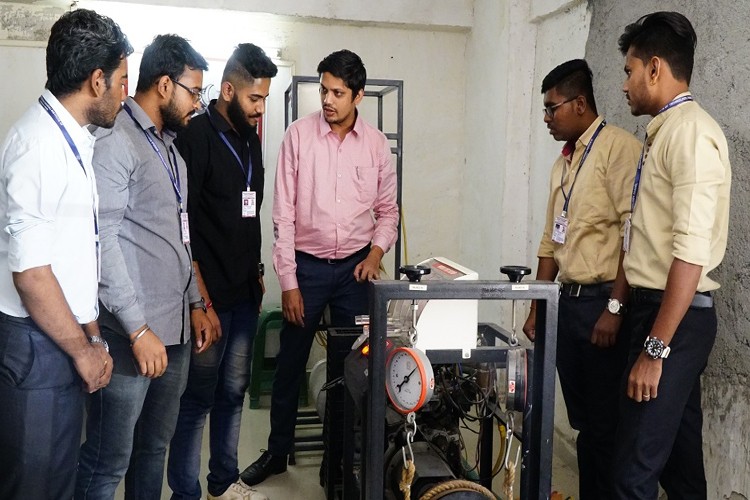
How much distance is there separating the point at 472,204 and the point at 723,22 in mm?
2114

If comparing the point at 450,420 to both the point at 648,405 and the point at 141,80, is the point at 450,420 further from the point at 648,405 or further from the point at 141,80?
the point at 141,80

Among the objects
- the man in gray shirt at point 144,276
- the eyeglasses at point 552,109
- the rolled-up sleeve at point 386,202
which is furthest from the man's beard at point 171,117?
the eyeglasses at point 552,109

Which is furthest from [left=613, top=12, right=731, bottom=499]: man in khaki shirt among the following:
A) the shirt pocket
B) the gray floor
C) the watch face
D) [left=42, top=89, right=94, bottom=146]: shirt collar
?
[left=42, top=89, right=94, bottom=146]: shirt collar

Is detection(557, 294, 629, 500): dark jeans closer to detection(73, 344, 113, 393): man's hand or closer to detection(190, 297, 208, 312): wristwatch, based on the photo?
detection(190, 297, 208, 312): wristwatch

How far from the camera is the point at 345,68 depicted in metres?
2.64

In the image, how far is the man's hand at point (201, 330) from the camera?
2107mm

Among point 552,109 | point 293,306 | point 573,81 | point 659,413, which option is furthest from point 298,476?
point 573,81

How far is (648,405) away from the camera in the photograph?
1.73m

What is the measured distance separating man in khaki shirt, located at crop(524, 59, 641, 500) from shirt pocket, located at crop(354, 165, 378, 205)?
783 millimetres

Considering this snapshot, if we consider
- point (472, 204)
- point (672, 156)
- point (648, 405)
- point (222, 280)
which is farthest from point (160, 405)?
point (472, 204)

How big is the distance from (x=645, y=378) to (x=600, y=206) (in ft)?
2.23

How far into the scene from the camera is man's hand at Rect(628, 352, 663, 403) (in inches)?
66.6

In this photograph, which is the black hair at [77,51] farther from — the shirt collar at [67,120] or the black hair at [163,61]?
the black hair at [163,61]

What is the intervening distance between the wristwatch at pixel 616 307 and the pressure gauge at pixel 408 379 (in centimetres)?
72
